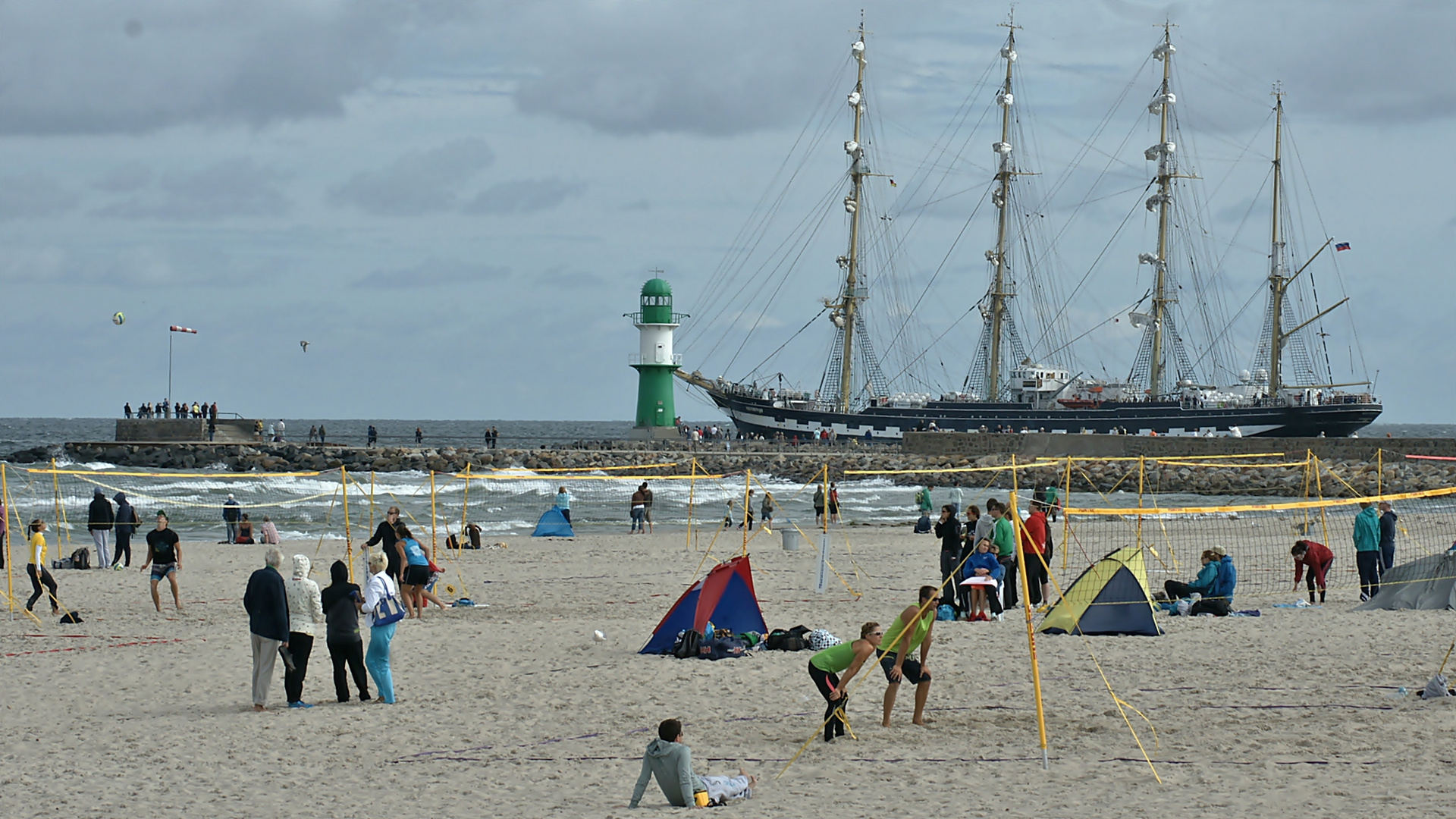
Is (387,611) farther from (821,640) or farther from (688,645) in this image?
(821,640)

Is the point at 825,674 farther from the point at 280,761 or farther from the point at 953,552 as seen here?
the point at 953,552

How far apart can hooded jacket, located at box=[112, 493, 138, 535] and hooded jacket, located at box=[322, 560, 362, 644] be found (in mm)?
12439

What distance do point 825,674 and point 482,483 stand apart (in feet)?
141

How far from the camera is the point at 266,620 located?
11203 millimetres

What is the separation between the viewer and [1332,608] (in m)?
16.2

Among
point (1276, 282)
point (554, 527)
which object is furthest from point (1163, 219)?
point (554, 527)

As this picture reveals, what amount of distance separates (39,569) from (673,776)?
37.4ft

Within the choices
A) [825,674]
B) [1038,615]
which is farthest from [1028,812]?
[1038,615]

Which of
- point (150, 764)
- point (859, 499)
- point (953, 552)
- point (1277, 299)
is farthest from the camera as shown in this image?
point (1277, 299)

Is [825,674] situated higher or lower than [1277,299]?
lower

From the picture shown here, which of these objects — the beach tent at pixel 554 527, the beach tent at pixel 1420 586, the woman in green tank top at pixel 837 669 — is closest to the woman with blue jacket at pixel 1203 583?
the beach tent at pixel 1420 586

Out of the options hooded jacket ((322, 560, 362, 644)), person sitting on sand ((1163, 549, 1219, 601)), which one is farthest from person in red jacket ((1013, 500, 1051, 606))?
hooded jacket ((322, 560, 362, 644))

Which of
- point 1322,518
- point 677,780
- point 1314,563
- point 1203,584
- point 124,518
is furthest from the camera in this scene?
point 1322,518

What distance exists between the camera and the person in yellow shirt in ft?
53.6
